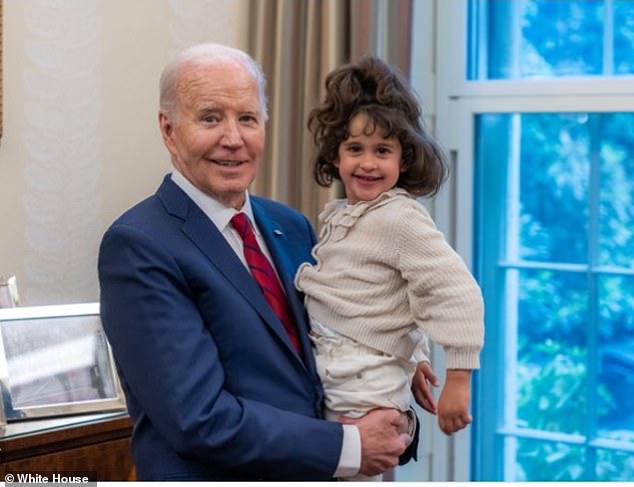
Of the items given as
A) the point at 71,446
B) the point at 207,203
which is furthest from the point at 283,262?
the point at 71,446

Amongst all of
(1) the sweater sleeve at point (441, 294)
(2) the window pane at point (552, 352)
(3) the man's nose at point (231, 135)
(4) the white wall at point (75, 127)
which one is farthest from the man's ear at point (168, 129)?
(2) the window pane at point (552, 352)

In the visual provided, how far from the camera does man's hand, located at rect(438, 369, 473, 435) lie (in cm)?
184

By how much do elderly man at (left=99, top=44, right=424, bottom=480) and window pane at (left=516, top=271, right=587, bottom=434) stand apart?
1.59 metres

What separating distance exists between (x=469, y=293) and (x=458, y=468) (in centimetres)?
180

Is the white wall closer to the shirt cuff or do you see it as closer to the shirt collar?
the shirt collar

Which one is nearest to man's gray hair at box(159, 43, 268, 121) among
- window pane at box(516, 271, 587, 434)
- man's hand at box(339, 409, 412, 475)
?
man's hand at box(339, 409, 412, 475)

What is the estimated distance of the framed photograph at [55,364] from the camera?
247cm

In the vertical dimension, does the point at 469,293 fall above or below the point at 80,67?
below

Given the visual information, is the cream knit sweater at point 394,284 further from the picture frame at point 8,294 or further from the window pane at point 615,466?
the window pane at point 615,466

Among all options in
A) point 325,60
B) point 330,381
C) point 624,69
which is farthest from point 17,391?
point 624,69

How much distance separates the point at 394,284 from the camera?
1.93 meters

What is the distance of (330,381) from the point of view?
192 centimetres

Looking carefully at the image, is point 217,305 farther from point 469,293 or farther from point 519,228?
point 519,228

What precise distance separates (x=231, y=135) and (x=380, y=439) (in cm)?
57
